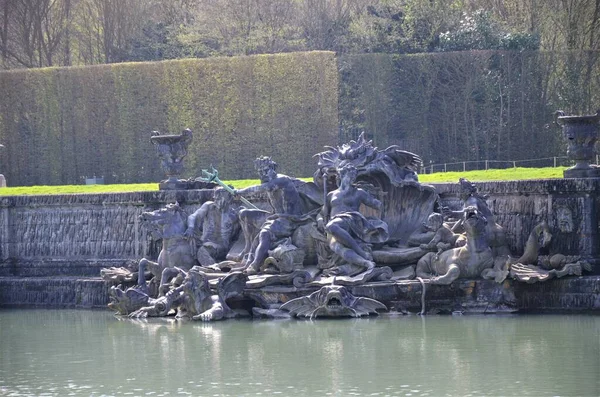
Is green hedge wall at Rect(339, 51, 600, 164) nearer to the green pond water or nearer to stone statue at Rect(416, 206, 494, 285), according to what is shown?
stone statue at Rect(416, 206, 494, 285)

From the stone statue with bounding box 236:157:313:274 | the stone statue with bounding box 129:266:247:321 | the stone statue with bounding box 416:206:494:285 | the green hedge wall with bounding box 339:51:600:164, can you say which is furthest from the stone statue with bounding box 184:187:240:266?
the green hedge wall with bounding box 339:51:600:164

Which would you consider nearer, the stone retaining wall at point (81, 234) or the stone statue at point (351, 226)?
the stone statue at point (351, 226)

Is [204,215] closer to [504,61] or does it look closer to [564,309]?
[564,309]

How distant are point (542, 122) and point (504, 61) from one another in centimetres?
153

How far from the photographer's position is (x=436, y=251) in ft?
59.6

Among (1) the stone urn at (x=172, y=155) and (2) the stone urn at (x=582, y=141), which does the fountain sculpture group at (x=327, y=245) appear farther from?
(1) the stone urn at (x=172, y=155)

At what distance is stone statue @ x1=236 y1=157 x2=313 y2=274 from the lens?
18609 mm

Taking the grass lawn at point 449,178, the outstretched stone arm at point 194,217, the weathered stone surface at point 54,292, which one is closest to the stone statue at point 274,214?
the outstretched stone arm at point 194,217

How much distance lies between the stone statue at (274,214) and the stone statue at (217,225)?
0.65 metres

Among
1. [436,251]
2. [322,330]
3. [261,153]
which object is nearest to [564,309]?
[436,251]

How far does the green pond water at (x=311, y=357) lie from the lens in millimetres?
12883

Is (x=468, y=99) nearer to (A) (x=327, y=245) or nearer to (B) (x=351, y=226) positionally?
(A) (x=327, y=245)

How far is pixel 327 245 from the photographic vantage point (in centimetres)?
1853

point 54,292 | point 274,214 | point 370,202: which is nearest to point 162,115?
point 54,292
